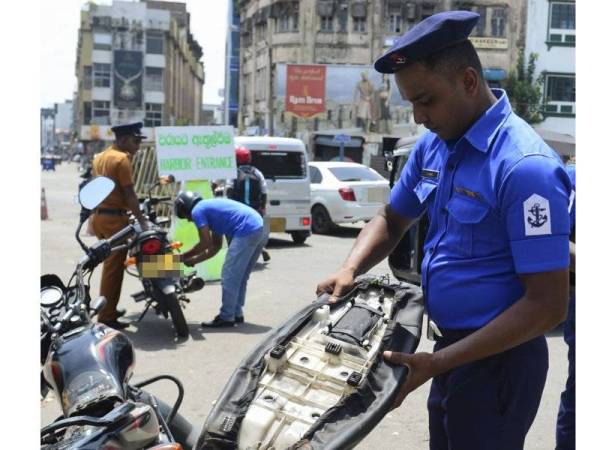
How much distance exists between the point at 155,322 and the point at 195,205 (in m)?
1.35

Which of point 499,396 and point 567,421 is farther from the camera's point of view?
point 567,421

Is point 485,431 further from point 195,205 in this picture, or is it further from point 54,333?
point 195,205

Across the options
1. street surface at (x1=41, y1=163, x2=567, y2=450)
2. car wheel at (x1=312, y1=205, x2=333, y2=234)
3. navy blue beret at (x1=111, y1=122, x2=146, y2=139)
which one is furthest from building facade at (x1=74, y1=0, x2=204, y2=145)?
navy blue beret at (x1=111, y1=122, x2=146, y2=139)

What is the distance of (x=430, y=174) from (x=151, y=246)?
4.03 meters

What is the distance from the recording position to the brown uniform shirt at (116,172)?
699cm

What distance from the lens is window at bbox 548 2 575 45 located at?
38.4 m

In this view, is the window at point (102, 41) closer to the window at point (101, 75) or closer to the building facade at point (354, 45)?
the window at point (101, 75)

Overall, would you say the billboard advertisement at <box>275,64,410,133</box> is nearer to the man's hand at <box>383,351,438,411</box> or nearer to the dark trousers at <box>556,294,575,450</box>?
the dark trousers at <box>556,294,575,450</box>

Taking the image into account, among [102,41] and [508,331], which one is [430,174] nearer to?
[508,331]

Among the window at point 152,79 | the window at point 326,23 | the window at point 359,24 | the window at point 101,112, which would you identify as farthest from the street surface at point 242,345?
the window at point 101,112

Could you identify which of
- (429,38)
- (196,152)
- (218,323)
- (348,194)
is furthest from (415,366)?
(348,194)

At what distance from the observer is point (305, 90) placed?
133 ft

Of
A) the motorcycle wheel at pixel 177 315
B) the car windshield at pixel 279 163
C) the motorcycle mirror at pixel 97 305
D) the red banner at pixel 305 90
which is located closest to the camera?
the motorcycle mirror at pixel 97 305

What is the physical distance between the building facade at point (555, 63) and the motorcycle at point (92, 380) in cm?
3842
